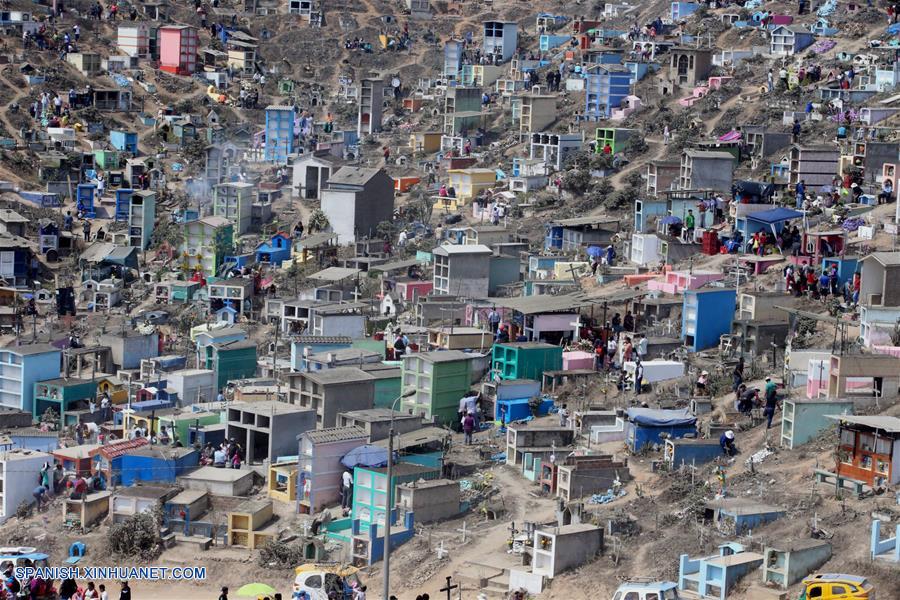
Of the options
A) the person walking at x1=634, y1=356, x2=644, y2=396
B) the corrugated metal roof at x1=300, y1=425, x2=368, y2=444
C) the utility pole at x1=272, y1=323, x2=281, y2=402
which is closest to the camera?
the corrugated metal roof at x1=300, y1=425, x2=368, y2=444

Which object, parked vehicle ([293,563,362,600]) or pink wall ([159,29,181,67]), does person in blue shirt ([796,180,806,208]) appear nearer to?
parked vehicle ([293,563,362,600])

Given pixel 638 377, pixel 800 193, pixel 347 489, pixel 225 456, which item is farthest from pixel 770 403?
pixel 800 193

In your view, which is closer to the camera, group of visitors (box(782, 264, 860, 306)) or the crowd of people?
the crowd of people

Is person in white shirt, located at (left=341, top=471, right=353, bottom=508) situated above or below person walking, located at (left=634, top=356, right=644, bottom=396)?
below

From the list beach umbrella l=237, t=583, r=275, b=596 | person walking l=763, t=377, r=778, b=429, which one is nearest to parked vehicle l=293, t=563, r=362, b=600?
beach umbrella l=237, t=583, r=275, b=596

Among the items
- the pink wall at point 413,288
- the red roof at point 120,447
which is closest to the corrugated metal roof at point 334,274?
the pink wall at point 413,288

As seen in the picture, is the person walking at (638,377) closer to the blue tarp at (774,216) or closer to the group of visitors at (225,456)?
the group of visitors at (225,456)

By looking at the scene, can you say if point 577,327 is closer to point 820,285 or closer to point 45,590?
point 820,285
